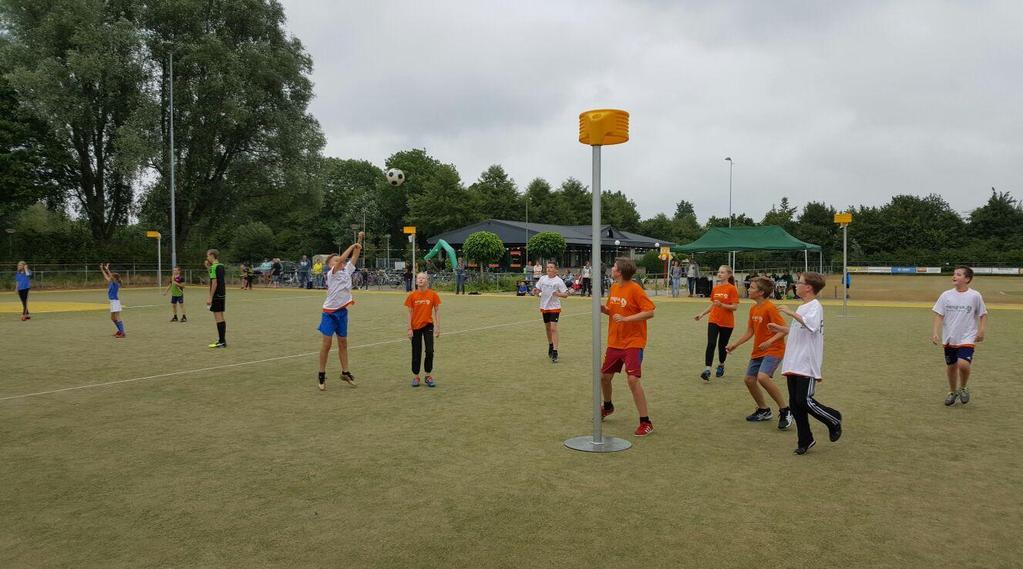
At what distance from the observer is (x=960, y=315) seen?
791 cm

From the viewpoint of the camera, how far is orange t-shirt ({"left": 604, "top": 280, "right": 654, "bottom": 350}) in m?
6.56

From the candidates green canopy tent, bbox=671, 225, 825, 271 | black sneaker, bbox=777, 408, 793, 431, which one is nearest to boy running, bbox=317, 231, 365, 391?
black sneaker, bbox=777, 408, 793, 431

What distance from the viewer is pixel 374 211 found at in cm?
7438

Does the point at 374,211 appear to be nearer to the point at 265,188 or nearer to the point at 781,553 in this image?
the point at 265,188

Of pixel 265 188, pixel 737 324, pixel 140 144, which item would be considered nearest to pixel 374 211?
pixel 265 188

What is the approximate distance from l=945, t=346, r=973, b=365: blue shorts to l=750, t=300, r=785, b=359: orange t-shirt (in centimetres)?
235

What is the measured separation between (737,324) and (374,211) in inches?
2400

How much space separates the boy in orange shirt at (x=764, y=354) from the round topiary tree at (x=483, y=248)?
1226 inches

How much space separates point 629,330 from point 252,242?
70.1m

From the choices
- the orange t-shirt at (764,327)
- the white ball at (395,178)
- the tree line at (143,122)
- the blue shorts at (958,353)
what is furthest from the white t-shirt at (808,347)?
the tree line at (143,122)

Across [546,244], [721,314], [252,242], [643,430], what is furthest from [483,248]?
[252,242]

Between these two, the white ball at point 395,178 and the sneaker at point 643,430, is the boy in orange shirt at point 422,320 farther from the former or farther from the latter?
the white ball at point 395,178

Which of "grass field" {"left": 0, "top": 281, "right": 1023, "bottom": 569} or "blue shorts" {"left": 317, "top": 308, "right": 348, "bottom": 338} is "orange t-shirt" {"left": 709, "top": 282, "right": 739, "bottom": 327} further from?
"blue shorts" {"left": 317, "top": 308, "right": 348, "bottom": 338}

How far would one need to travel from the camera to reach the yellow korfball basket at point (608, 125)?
5.82 meters
